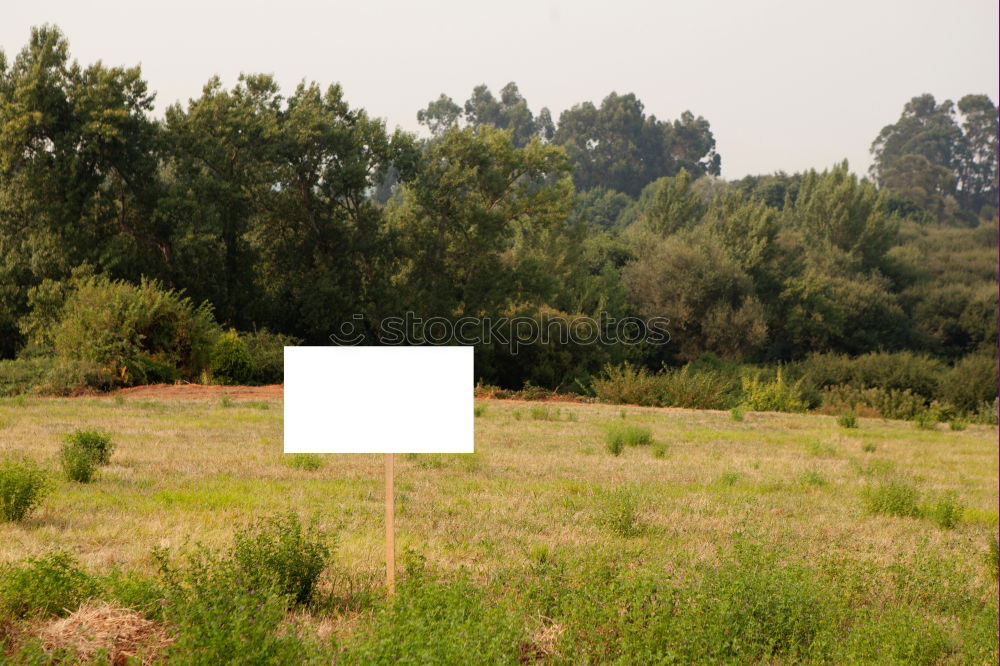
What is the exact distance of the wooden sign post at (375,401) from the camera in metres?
5.24

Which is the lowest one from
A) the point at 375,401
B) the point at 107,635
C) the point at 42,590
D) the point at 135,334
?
the point at 107,635

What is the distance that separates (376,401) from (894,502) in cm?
603

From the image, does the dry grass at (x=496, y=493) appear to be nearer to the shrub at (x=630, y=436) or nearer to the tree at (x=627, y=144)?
the shrub at (x=630, y=436)

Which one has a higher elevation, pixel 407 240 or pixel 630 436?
pixel 407 240

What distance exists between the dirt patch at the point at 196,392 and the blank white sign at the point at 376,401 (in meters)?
14.2

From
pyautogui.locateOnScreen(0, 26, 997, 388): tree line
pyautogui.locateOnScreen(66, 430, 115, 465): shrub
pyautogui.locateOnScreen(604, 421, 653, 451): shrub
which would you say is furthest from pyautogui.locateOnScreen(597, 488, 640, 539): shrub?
pyautogui.locateOnScreen(0, 26, 997, 388): tree line

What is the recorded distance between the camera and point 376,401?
5277mm

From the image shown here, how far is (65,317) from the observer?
24078mm

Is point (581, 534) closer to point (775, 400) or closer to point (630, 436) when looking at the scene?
point (630, 436)

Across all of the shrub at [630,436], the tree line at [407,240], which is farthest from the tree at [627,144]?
the shrub at [630,436]

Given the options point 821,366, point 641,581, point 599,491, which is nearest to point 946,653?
point 641,581

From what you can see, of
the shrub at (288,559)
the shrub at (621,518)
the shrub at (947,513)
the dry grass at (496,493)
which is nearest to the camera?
the shrub at (288,559)

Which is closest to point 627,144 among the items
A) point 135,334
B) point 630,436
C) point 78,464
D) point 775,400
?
point 775,400

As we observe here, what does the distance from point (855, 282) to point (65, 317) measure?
36.2 m
